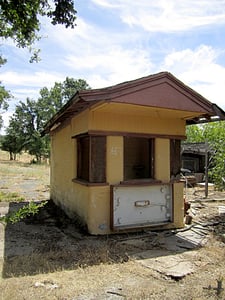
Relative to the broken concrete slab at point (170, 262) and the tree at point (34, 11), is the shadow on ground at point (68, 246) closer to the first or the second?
the broken concrete slab at point (170, 262)

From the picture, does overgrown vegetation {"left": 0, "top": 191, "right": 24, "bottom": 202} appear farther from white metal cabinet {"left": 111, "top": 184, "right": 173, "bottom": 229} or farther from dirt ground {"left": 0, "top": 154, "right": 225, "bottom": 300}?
white metal cabinet {"left": 111, "top": 184, "right": 173, "bottom": 229}

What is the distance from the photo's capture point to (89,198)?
6.04m

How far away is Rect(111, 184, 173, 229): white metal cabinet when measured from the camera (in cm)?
620

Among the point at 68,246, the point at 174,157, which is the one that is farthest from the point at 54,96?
the point at 68,246

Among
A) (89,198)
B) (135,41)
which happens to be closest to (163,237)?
(89,198)

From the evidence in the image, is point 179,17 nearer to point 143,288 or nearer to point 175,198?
point 175,198

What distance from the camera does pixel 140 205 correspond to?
253 inches

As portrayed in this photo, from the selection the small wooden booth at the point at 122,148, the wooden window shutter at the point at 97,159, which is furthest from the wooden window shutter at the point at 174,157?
the wooden window shutter at the point at 97,159

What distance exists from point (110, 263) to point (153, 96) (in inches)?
122

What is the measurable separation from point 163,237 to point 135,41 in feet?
14.6

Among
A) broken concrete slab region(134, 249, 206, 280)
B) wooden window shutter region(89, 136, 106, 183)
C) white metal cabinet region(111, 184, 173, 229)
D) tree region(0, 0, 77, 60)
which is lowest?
broken concrete slab region(134, 249, 206, 280)

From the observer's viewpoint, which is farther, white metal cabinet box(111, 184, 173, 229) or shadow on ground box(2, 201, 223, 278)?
white metal cabinet box(111, 184, 173, 229)

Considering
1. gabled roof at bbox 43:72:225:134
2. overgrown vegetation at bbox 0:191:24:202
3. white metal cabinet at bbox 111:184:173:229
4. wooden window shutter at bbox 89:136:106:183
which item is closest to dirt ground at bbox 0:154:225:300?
white metal cabinet at bbox 111:184:173:229

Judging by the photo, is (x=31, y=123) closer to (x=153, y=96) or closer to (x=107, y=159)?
(x=107, y=159)
